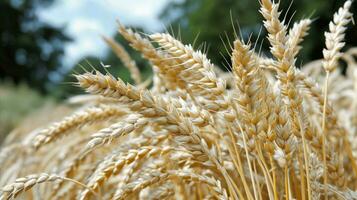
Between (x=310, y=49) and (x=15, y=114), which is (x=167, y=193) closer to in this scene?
(x=15, y=114)

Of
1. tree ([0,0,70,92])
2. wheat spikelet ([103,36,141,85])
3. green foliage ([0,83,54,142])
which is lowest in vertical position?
wheat spikelet ([103,36,141,85])

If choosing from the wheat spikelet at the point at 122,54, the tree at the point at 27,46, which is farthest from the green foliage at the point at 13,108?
the tree at the point at 27,46

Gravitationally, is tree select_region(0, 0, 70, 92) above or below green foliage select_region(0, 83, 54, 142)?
above

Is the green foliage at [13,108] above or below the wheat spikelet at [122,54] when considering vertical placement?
above

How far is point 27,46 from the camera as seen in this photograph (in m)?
31.9

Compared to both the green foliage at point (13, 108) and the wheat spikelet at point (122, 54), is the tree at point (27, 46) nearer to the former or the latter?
the green foliage at point (13, 108)

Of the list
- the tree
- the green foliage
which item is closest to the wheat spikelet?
the green foliage

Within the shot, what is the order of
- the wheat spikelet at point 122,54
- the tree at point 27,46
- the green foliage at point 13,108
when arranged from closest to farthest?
the wheat spikelet at point 122,54, the green foliage at point 13,108, the tree at point 27,46

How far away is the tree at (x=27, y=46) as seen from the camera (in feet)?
102

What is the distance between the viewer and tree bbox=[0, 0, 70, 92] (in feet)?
102

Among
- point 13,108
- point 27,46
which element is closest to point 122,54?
point 13,108

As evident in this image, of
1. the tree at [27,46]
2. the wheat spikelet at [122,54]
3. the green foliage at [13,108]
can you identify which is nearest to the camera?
the wheat spikelet at [122,54]

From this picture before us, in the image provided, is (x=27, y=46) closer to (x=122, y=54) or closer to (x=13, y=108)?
(x=13, y=108)

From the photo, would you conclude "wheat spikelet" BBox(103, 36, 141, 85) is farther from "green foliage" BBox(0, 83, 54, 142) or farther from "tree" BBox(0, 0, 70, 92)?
"tree" BBox(0, 0, 70, 92)
